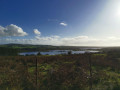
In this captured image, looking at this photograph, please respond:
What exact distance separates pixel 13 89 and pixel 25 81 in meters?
0.88

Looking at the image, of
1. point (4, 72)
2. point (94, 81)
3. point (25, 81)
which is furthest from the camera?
point (4, 72)

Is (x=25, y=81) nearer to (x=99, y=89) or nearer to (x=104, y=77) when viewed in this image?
(x=99, y=89)

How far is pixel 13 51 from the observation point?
39.1 meters

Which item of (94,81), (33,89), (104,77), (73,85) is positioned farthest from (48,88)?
(104,77)

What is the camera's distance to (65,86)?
3865 mm

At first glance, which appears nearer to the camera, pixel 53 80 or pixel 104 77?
pixel 53 80

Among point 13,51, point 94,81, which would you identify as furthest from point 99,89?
point 13,51

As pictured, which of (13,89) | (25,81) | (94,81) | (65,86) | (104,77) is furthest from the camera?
(104,77)

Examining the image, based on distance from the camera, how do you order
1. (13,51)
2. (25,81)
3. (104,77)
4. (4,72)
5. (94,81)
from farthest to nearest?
(13,51), (4,72), (104,77), (94,81), (25,81)

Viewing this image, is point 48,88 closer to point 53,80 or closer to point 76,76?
point 53,80

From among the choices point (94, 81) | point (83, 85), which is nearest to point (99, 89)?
point (83, 85)

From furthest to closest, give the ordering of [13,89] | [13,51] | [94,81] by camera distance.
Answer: [13,51]
[94,81]
[13,89]

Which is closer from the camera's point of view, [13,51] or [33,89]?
[33,89]

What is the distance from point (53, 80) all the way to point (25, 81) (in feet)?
4.86
